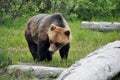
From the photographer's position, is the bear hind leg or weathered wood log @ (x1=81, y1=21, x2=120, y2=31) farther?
weathered wood log @ (x1=81, y1=21, x2=120, y2=31)

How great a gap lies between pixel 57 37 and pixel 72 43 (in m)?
2.77

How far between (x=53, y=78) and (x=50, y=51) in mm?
1134

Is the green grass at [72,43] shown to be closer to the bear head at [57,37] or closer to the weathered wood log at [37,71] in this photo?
the bear head at [57,37]

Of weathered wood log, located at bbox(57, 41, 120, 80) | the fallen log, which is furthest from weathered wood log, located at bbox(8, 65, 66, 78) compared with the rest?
weathered wood log, located at bbox(57, 41, 120, 80)

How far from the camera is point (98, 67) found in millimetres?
5145

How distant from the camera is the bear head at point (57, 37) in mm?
6621

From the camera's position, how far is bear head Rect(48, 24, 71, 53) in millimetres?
6621

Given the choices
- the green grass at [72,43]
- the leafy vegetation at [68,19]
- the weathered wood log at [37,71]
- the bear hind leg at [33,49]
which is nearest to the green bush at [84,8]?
the leafy vegetation at [68,19]

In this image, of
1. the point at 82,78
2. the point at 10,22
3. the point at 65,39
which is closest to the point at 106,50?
the point at 65,39

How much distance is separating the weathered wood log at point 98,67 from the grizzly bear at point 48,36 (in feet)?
2.87

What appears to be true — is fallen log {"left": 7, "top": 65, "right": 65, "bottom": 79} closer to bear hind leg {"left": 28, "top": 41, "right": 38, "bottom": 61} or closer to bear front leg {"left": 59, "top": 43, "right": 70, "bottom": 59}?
bear front leg {"left": 59, "top": 43, "right": 70, "bottom": 59}

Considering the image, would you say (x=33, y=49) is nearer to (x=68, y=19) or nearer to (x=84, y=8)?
(x=68, y=19)

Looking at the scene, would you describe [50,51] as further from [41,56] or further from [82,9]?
[82,9]

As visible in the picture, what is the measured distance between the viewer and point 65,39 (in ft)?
22.0
